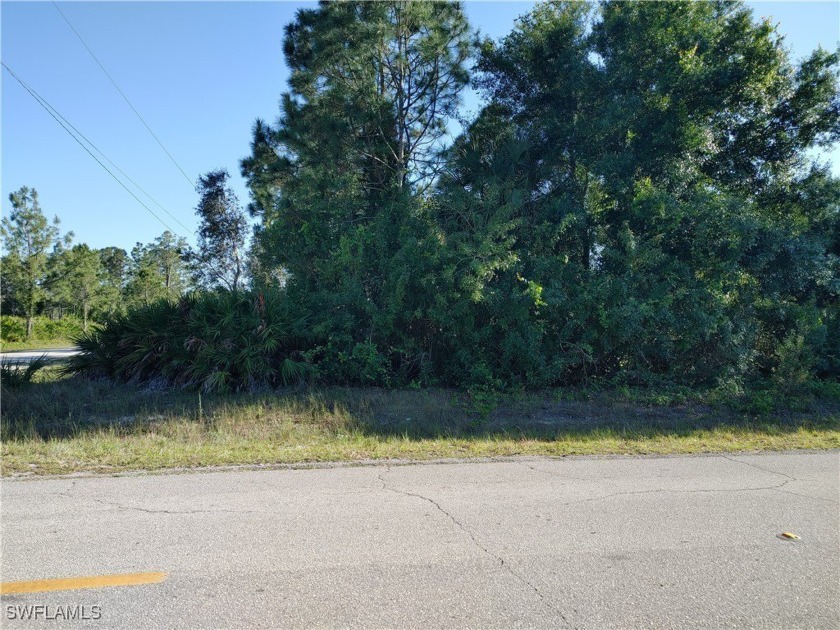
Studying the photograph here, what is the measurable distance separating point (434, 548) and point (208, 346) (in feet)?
29.7

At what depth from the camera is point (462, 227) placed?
13.0 m

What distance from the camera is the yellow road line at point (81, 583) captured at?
149 inches

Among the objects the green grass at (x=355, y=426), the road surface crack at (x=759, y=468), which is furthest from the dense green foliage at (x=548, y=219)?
the road surface crack at (x=759, y=468)

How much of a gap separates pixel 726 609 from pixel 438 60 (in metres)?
14.1

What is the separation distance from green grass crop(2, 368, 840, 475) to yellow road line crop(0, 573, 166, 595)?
3362mm

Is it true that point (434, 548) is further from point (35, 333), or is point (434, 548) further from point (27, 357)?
point (35, 333)

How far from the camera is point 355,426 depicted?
9.82 meters

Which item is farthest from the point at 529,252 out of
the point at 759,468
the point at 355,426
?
the point at 759,468

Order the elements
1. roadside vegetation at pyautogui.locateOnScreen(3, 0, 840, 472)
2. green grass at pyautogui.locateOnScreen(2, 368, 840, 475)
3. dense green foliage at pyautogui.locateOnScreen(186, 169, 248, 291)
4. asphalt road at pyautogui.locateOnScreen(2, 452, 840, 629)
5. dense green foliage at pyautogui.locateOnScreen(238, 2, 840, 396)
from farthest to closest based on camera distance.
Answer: dense green foliage at pyautogui.locateOnScreen(186, 169, 248, 291) → dense green foliage at pyautogui.locateOnScreen(238, 2, 840, 396) → roadside vegetation at pyautogui.locateOnScreen(3, 0, 840, 472) → green grass at pyautogui.locateOnScreen(2, 368, 840, 475) → asphalt road at pyautogui.locateOnScreen(2, 452, 840, 629)

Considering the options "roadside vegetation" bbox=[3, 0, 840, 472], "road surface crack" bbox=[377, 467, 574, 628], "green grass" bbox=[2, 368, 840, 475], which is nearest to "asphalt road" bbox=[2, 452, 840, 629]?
"road surface crack" bbox=[377, 467, 574, 628]

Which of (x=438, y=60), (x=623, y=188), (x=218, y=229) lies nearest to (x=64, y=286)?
(x=218, y=229)

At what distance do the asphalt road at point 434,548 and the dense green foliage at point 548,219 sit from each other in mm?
5889

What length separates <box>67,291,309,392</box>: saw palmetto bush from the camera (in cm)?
1212

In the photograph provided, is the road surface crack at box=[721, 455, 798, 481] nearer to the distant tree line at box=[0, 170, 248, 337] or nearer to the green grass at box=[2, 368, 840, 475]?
the green grass at box=[2, 368, 840, 475]
